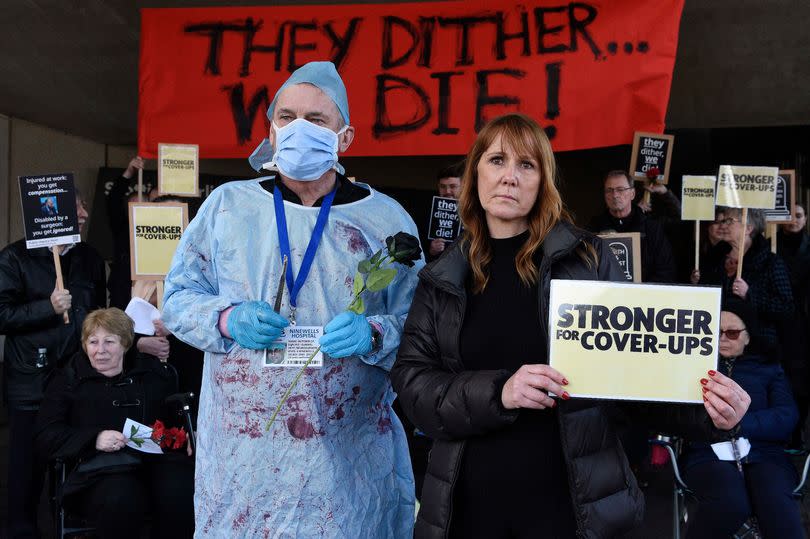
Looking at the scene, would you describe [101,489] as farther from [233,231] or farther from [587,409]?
[587,409]

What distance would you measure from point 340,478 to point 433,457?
Result: 0.35 m

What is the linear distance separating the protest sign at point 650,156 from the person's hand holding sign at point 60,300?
11.1 ft

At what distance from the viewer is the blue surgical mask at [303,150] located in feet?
7.89

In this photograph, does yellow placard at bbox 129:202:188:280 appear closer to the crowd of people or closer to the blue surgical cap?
the crowd of people

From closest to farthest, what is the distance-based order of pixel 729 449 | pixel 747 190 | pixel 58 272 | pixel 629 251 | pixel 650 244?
pixel 729 449 → pixel 58 272 → pixel 629 251 → pixel 747 190 → pixel 650 244

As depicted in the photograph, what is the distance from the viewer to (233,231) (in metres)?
2.40

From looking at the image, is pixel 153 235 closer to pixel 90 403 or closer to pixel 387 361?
pixel 90 403

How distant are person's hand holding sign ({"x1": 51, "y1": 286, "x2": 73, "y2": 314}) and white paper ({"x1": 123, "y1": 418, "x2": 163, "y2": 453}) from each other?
2.69ft

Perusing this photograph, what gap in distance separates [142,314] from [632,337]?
3042 mm

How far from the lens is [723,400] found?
190 centimetres

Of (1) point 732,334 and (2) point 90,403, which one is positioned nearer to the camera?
(2) point 90,403

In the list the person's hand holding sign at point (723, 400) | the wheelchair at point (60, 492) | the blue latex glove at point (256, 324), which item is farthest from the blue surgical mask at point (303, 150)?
the wheelchair at point (60, 492)

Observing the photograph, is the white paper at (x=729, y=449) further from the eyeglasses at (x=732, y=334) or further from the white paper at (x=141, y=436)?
the white paper at (x=141, y=436)

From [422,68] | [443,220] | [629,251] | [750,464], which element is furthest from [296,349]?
[422,68]
